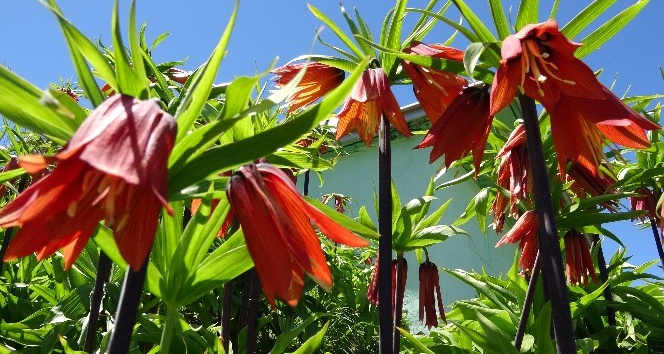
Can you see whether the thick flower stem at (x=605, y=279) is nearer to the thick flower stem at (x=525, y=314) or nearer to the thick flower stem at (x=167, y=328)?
the thick flower stem at (x=525, y=314)

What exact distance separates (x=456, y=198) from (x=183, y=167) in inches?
270

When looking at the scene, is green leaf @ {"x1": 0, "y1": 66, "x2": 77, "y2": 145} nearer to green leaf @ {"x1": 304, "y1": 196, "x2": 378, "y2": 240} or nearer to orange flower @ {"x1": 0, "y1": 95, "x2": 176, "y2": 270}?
orange flower @ {"x1": 0, "y1": 95, "x2": 176, "y2": 270}

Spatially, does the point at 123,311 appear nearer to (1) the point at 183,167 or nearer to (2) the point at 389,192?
(1) the point at 183,167

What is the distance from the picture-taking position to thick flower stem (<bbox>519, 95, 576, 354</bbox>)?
1.07 metres

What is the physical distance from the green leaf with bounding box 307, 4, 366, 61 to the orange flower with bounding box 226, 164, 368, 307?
0.81m

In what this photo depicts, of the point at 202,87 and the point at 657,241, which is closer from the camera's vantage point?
the point at 202,87

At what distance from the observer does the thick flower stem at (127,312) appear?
28.0 inches

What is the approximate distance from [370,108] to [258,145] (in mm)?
1090

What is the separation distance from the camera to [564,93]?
1278 mm

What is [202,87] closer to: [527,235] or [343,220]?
[343,220]

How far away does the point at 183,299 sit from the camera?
96 centimetres

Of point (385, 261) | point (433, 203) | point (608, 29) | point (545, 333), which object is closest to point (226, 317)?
point (385, 261)

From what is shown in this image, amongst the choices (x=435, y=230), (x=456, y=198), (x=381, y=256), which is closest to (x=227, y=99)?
(x=381, y=256)

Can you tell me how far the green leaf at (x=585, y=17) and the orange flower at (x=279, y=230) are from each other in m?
0.69
